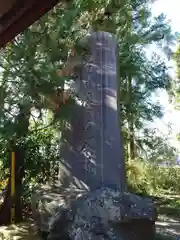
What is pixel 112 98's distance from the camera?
3779 mm

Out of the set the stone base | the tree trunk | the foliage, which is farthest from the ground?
the foliage

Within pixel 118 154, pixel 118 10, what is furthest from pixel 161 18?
pixel 118 154

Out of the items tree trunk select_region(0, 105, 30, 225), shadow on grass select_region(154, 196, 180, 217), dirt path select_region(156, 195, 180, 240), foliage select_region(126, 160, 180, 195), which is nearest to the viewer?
dirt path select_region(156, 195, 180, 240)

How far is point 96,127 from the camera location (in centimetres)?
373

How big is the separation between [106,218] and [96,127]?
3.98 feet

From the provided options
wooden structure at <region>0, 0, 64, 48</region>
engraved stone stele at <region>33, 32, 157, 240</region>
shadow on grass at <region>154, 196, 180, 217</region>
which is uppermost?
wooden structure at <region>0, 0, 64, 48</region>

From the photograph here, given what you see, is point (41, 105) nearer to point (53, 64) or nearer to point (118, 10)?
point (53, 64)

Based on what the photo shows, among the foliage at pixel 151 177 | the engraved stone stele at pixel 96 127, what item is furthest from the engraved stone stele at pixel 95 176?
the foliage at pixel 151 177

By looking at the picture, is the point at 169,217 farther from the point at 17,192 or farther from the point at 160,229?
the point at 17,192

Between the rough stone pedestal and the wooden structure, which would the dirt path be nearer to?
the rough stone pedestal

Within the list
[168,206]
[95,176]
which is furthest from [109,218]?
[168,206]

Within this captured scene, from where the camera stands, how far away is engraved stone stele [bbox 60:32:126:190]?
3619 millimetres

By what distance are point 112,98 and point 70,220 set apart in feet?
4.78

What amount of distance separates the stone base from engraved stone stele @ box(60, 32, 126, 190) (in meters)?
0.62
